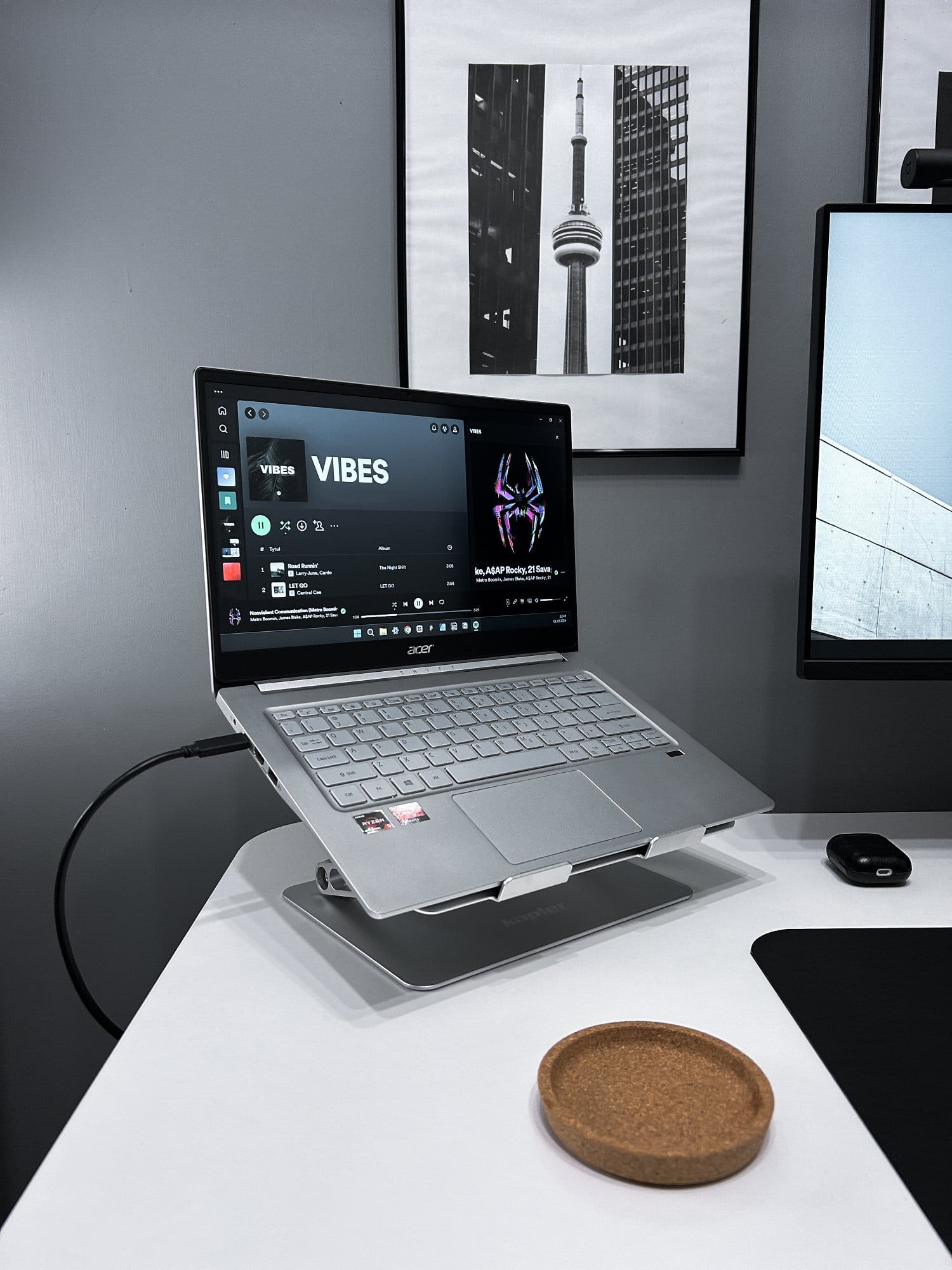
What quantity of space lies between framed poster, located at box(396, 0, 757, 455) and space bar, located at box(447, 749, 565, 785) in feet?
1.47

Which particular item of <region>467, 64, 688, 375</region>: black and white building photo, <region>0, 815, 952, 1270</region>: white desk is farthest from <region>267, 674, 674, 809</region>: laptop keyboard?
<region>467, 64, 688, 375</region>: black and white building photo

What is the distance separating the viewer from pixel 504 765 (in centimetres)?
61

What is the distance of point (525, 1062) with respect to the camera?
0.43 meters

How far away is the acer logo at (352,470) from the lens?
0.67 m

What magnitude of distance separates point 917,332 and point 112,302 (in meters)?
0.80

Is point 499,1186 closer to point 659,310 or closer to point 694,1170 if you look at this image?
point 694,1170

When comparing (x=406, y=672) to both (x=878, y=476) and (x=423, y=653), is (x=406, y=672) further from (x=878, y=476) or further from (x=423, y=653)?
(x=878, y=476)

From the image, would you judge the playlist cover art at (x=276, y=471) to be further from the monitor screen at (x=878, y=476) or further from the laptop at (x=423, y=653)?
the monitor screen at (x=878, y=476)

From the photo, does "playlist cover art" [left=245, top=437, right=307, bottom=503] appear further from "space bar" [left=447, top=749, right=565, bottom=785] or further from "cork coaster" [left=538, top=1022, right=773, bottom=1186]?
"cork coaster" [left=538, top=1022, right=773, bottom=1186]

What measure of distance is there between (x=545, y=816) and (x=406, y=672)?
193mm

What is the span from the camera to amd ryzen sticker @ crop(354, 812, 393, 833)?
514mm

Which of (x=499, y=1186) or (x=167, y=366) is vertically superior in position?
(x=167, y=366)

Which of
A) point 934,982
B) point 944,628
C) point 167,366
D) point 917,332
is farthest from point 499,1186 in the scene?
point 167,366

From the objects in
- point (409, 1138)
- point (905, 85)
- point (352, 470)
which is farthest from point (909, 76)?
point (409, 1138)
